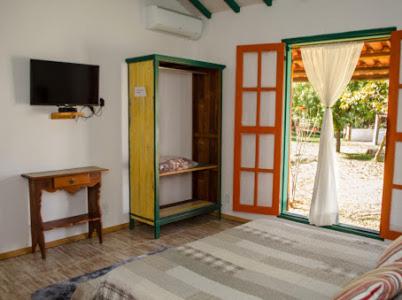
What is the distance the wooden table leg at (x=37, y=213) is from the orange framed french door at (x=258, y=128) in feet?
7.56

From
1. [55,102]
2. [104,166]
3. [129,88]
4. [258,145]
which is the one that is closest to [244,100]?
[258,145]

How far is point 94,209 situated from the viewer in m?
3.84

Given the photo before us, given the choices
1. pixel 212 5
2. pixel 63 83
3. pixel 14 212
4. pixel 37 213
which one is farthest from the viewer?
pixel 212 5

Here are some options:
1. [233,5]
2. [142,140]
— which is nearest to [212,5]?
[233,5]

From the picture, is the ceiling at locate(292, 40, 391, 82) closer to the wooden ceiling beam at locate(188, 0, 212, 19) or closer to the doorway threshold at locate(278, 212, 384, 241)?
the wooden ceiling beam at locate(188, 0, 212, 19)

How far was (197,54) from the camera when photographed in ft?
16.5

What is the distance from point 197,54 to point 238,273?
3.76 metres

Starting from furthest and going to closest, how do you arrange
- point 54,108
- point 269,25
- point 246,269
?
point 269,25 → point 54,108 → point 246,269

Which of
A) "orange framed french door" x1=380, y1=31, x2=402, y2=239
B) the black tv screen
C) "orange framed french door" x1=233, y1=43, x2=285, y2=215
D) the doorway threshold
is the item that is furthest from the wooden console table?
"orange framed french door" x1=380, y1=31, x2=402, y2=239

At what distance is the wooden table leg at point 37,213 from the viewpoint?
10.8 ft

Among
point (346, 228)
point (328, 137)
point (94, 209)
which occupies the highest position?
point (328, 137)

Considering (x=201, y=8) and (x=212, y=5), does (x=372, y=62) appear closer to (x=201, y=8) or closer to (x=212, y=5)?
(x=212, y=5)

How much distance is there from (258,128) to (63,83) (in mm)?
2254

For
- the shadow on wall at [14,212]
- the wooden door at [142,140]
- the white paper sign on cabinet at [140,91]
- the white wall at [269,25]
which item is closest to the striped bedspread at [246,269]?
the shadow on wall at [14,212]
